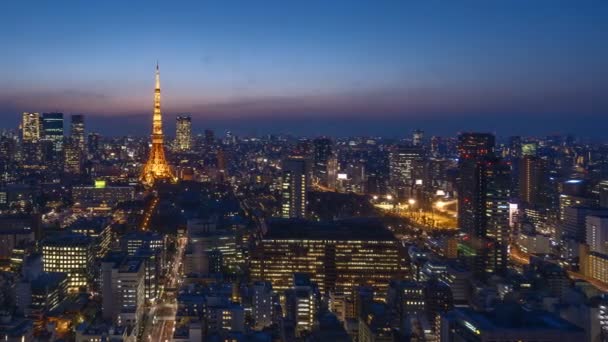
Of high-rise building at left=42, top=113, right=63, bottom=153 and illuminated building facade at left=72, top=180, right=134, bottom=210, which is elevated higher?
high-rise building at left=42, top=113, right=63, bottom=153

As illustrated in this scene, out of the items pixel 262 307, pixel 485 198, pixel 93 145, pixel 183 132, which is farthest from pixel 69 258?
pixel 183 132

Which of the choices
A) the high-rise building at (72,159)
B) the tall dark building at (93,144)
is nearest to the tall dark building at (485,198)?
the high-rise building at (72,159)

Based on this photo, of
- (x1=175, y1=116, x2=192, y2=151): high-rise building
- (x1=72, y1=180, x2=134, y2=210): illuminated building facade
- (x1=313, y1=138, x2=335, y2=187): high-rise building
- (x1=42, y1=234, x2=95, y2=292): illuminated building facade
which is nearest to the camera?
(x1=42, y1=234, x2=95, y2=292): illuminated building facade

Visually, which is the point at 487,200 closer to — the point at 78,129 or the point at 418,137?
the point at 418,137

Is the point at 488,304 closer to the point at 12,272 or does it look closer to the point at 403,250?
the point at 403,250

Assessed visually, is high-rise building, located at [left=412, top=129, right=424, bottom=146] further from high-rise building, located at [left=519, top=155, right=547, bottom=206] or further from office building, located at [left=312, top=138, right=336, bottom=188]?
high-rise building, located at [left=519, top=155, right=547, bottom=206]

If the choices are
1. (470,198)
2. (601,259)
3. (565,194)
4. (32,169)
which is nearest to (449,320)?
(601,259)

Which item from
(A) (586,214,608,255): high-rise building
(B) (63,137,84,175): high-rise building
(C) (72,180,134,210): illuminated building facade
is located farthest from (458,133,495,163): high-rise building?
(B) (63,137,84,175): high-rise building
